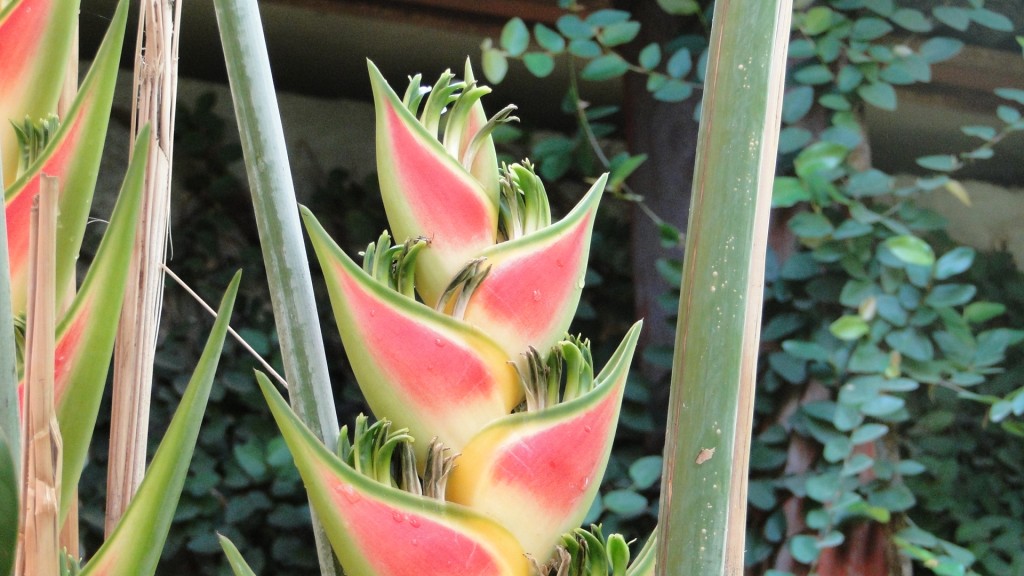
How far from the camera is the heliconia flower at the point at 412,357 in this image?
0.18 m

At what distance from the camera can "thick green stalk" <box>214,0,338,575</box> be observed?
0.19 metres

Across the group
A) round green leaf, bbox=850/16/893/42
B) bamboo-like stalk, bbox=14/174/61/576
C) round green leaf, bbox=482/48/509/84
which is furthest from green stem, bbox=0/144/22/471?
round green leaf, bbox=850/16/893/42

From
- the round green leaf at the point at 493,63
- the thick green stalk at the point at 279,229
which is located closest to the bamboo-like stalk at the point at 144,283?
the thick green stalk at the point at 279,229

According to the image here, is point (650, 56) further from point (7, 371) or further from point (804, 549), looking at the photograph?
point (7, 371)

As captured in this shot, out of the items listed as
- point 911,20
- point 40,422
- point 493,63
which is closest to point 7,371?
point 40,422

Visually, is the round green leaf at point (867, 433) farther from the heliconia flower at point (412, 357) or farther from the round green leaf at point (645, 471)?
the heliconia flower at point (412, 357)

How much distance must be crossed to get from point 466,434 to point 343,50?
1.02 meters

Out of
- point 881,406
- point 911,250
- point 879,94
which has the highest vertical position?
point 879,94

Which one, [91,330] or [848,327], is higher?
[91,330]

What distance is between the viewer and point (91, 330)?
159 mm

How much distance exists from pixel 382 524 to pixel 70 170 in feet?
0.26

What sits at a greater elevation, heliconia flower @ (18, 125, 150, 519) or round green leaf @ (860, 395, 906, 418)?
heliconia flower @ (18, 125, 150, 519)

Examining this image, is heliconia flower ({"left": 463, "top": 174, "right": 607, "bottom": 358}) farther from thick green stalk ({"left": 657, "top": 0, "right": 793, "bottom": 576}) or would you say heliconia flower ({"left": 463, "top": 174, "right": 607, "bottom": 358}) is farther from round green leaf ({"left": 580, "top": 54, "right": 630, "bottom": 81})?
round green leaf ({"left": 580, "top": 54, "right": 630, "bottom": 81})

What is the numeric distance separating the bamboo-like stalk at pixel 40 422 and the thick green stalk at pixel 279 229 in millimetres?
56
